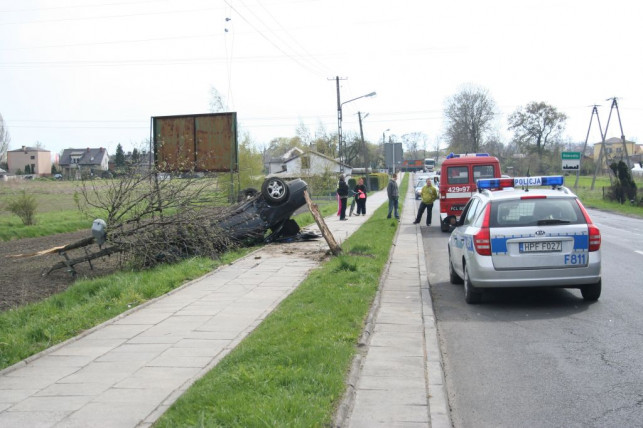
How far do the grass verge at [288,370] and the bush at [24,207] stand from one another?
18.7 metres

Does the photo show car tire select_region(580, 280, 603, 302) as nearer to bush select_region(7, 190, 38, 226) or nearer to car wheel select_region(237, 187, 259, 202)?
car wheel select_region(237, 187, 259, 202)

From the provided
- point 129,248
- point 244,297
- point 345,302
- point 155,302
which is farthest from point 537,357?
point 129,248

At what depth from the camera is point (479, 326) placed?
8.02 meters

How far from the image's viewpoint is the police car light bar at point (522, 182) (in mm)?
9852

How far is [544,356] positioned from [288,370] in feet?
8.74

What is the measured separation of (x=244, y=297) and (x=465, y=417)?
5.45 metres

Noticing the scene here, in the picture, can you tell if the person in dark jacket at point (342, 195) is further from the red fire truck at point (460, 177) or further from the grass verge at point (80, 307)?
the grass verge at point (80, 307)

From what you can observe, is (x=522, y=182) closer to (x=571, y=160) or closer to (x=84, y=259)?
(x=84, y=259)

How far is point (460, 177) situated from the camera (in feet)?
72.9

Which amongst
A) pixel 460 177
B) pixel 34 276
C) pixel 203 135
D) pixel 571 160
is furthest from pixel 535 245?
pixel 571 160

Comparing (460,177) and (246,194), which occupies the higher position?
(460,177)

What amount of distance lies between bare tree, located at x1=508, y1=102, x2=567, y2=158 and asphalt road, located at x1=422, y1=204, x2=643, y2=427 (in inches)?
2953

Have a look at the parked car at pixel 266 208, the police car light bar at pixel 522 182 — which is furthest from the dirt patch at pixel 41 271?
the police car light bar at pixel 522 182

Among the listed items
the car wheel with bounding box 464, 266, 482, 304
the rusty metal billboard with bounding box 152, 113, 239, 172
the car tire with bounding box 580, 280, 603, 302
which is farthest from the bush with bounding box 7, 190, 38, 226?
the car tire with bounding box 580, 280, 603, 302
